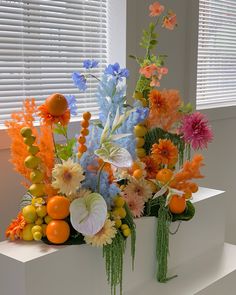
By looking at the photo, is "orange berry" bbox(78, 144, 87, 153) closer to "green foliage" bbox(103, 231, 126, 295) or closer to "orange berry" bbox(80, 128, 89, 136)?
"orange berry" bbox(80, 128, 89, 136)

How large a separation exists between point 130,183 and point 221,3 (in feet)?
5.66

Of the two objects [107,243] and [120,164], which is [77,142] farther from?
[107,243]

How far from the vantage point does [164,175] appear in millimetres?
1498

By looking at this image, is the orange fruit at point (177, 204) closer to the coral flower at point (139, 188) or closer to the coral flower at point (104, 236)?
the coral flower at point (139, 188)

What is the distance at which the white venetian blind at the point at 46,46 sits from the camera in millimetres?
1622

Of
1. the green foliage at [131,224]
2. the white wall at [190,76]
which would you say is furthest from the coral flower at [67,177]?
the white wall at [190,76]

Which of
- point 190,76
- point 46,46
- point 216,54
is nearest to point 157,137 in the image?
point 46,46

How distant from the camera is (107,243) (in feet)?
4.22

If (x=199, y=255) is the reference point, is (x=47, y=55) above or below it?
above

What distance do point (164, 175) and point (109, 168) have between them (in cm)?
20

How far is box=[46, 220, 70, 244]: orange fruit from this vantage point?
1249 mm

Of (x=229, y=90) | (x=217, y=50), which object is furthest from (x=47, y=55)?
(x=229, y=90)

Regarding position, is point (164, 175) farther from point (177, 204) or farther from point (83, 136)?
point (83, 136)

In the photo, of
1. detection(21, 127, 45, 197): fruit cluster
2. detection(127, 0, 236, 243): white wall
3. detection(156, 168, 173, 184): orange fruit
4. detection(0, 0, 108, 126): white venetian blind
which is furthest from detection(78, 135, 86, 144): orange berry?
detection(127, 0, 236, 243): white wall
